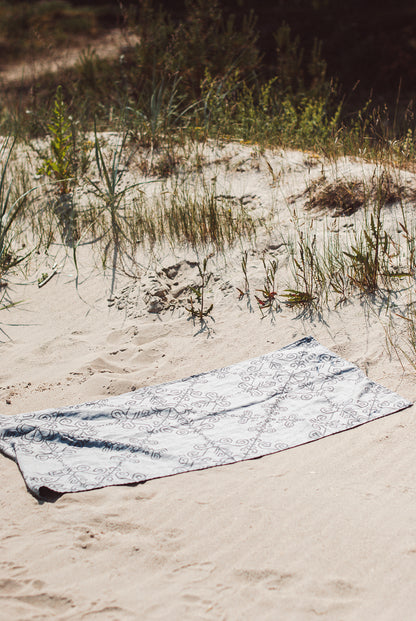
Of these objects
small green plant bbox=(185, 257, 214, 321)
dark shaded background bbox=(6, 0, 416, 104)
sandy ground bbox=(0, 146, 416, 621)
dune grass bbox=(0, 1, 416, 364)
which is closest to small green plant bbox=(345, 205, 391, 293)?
dune grass bbox=(0, 1, 416, 364)

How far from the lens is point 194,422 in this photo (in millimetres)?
3014

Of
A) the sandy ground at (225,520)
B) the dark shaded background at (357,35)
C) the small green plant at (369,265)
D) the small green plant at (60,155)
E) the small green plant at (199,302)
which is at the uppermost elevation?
the dark shaded background at (357,35)

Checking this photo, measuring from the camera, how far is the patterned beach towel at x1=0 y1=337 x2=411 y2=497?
266 cm

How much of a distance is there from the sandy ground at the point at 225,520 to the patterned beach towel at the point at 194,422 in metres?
0.09

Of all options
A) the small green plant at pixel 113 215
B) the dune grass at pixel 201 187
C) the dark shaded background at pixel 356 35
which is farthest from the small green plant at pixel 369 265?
the dark shaded background at pixel 356 35

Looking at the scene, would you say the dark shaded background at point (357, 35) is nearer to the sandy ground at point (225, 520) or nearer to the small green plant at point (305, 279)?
the small green plant at point (305, 279)

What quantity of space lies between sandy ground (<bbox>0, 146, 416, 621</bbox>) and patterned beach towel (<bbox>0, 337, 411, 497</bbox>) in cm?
9

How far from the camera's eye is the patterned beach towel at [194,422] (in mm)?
2662

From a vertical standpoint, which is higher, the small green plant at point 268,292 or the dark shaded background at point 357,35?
the dark shaded background at point 357,35

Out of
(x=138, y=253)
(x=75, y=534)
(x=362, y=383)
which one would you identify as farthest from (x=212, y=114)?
(x=75, y=534)

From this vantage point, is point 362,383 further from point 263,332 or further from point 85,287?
point 85,287

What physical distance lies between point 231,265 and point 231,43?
4754 mm

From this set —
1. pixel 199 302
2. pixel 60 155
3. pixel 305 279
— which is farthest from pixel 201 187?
pixel 305 279

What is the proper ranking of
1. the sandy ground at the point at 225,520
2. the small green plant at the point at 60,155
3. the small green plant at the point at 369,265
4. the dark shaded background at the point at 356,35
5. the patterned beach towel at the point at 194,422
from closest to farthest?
the sandy ground at the point at 225,520 < the patterned beach towel at the point at 194,422 < the small green plant at the point at 369,265 < the small green plant at the point at 60,155 < the dark shaded background at the point at 356,35
